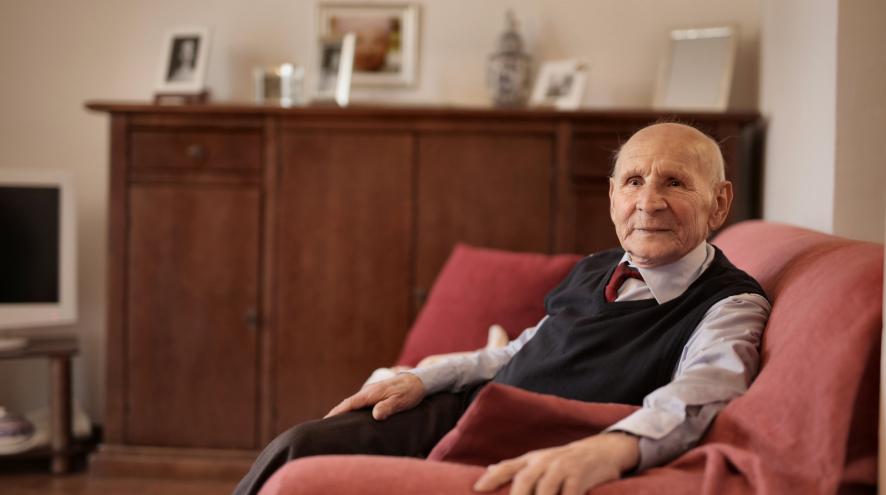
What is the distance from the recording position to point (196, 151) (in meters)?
3.32

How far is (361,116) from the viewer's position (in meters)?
3.30

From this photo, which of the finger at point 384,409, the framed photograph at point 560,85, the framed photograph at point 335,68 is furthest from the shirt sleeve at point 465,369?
the framed photograph at point 335,68

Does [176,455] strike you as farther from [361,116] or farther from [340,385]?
[361,116]

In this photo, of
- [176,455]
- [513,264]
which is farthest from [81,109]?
[513,264]

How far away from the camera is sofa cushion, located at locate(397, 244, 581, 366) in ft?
9.12

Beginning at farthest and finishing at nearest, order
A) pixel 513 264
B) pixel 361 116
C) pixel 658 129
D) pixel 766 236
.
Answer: pixel 361 116 < pixel 513 264 < pixel 766 236 < pixel 658 129

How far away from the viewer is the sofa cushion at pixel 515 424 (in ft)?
4.15

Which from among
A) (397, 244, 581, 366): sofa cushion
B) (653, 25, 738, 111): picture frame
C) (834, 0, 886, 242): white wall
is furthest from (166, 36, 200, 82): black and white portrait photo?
(834, 0, 886, 242): white wall

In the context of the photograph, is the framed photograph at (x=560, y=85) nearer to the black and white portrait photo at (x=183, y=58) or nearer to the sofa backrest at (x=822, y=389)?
the black and white portrait photo at (x=183, y=58)

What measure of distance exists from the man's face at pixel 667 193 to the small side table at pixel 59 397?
2.45 meters

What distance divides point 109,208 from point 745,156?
2.31 meters

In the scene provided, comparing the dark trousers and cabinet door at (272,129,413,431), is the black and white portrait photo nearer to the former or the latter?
cabinet door at (272,129,413,431)

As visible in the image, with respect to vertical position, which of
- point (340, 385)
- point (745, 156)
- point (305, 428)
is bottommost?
point (340, 385)

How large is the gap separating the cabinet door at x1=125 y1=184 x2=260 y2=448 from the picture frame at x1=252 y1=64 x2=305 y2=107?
48 centimetres
